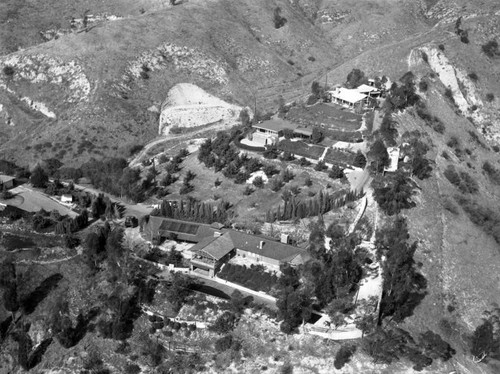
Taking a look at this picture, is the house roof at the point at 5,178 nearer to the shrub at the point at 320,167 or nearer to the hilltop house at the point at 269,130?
the hilltop house at the point at 269,130

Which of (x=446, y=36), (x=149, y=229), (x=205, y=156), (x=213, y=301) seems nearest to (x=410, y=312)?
(x=213, y=301)

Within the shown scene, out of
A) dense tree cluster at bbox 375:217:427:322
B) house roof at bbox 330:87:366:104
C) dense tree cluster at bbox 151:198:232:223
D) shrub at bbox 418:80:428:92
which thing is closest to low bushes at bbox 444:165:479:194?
dense tree cluster at bbox 375:217:427:322

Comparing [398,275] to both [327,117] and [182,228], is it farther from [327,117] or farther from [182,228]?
[327,117]

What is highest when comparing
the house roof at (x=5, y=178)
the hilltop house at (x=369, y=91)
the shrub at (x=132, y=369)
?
the hilltop house at (x=369, y=91)

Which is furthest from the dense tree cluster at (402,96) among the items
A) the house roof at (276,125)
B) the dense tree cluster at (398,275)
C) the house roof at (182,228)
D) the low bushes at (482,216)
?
the house roof at (182,228)

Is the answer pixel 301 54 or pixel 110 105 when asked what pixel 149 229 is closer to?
pixel 110 105

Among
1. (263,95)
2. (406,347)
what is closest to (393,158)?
(406,347)
